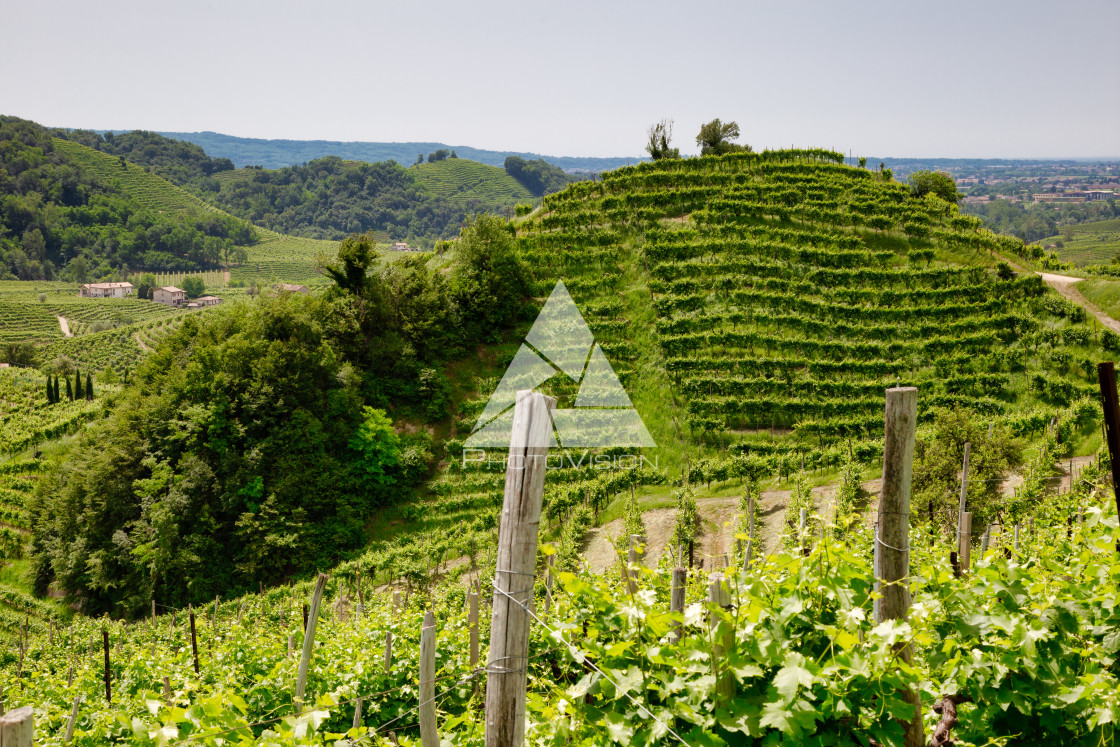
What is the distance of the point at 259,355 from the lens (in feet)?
69.4

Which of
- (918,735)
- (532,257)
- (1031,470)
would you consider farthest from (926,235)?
(918,735)

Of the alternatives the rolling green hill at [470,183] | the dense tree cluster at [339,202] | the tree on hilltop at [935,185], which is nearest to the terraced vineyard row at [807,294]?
the tree on hilltop at [935,185]

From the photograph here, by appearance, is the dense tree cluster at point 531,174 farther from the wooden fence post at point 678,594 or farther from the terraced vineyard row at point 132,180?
the wooden fence post at point 678,594

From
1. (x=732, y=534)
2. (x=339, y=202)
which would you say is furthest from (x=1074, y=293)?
(x=339, y=202)

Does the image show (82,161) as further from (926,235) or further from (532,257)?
(926,235)

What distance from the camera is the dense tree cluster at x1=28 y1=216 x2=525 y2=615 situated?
1855 cm

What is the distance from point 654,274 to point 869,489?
41.9 ft

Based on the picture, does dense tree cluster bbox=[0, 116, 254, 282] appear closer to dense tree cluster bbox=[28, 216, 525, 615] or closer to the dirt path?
dense tree cluster bbox=[28, 216, 525, 615]

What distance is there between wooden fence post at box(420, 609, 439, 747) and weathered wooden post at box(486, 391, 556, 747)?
1.77 ft

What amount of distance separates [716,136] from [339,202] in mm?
141269

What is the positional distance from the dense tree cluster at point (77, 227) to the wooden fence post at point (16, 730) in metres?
124

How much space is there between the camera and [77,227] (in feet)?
346

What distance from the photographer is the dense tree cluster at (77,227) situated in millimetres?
101062

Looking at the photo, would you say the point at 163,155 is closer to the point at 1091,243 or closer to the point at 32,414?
the point at 32,414
